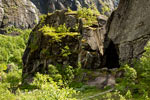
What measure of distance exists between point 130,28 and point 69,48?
16.7 m

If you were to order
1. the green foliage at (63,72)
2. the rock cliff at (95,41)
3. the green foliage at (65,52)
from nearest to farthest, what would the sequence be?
1. the rock cliff at (95,41)
2. the green foliage at (63,72)
3. the green foliage at (65,52)

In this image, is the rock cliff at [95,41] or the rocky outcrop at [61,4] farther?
the rocky outcrop at [61,4]

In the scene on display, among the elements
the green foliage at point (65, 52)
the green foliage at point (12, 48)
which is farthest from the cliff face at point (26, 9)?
the green foliage at point (65, 52)

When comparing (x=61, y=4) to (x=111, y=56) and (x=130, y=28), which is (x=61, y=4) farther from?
(x=130, y=28)

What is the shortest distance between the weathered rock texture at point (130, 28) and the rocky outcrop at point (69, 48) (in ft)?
18.1

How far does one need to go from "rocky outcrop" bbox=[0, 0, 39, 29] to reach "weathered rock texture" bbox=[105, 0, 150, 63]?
98.6 metres

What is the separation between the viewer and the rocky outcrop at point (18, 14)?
119 meters

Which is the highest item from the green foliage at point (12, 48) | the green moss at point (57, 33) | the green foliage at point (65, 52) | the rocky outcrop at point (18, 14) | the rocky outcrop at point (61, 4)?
the rocky outcrop at point (61, 4)

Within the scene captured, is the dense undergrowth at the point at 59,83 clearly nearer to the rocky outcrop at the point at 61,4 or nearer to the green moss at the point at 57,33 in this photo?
the green moss at the point at 57,33

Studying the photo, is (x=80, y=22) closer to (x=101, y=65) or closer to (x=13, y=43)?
(x=101, y=65)

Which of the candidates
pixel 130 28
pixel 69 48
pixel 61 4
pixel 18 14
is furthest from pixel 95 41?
pixel 61 4

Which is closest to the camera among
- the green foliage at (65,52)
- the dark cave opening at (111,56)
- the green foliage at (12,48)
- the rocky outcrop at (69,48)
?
the green foliage at (65,52)

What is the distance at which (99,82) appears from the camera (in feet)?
104

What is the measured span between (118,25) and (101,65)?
39.6 feet
